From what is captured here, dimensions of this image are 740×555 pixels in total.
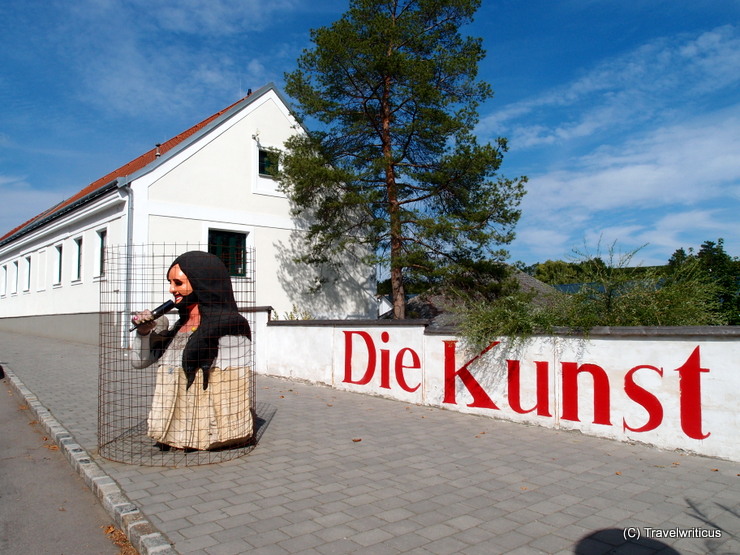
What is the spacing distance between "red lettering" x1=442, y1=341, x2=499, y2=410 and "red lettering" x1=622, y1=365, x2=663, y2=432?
1888 millimetres

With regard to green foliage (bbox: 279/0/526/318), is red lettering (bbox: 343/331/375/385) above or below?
below

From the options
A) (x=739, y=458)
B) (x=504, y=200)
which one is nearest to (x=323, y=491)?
(x=739, y=458)

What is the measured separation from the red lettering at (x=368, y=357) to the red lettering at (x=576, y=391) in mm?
3853

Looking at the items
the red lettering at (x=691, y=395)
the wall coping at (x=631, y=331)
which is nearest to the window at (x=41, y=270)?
the wall coping at (x=631, y=331)

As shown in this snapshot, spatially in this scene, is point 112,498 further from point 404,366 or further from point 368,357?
point 368,357

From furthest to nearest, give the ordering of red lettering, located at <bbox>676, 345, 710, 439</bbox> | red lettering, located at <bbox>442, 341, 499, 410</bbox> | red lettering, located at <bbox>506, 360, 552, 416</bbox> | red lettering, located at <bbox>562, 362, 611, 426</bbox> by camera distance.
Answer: red lettering, located at <bbox>442, 341, 499, 410</bbox> → red lettering, located at <bbox>506, 360, 552, 416</bbox> → red lettering, located at <bbox>562, 362, 611, 426</bbox> → red lettering, located at <bbox>676, 345, 710, 439</bbox>

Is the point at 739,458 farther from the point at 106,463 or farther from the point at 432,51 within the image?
the point at 432,51

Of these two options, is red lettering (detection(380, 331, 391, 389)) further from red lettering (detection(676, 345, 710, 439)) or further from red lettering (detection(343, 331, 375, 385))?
red lettering (detection(676, 345, 710, 439))

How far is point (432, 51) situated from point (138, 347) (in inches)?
531

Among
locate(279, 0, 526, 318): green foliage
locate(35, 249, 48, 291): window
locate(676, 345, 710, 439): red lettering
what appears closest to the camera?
locate(676, 345, 710, 439): red lettering

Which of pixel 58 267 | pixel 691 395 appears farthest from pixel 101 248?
pixel 691 395

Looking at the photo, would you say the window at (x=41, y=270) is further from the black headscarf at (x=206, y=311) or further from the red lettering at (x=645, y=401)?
the red lettering at (x=645, y=401)

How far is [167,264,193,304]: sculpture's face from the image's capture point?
616 centimetres

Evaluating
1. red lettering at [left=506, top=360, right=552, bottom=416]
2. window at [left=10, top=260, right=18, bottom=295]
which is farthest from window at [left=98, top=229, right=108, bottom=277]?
red lettering at [left=506, top=360, right=552, bottom=416]
